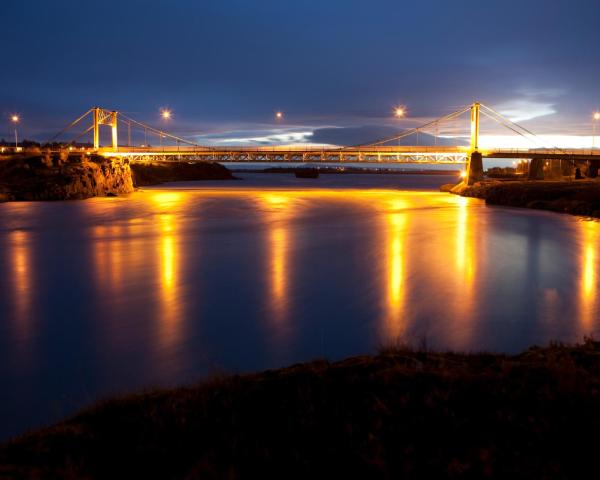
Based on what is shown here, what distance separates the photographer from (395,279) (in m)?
16.5

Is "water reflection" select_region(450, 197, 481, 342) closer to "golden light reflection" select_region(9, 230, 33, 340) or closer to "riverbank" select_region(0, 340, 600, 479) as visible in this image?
"riverbank" select_region(0, 340, 600, 479)

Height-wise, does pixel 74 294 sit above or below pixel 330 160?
below

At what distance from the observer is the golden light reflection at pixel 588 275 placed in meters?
11.6

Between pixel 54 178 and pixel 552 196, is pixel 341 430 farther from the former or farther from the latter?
pixel 54 178

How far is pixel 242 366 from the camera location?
8.61 m

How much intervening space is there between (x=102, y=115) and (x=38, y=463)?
3584 inches

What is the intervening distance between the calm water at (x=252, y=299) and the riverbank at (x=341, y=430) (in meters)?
1.97

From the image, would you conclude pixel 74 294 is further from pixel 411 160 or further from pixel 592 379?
pixel 411 160

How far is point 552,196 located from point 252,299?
35.0 metres

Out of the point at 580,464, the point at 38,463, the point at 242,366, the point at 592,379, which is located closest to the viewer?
the point at 580,464

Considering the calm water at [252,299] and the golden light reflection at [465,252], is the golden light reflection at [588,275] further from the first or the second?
the golden light reflection at [465,252]

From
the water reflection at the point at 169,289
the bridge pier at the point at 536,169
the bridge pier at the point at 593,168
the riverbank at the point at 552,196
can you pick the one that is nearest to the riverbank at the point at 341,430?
the water reflection at the point at 169,289

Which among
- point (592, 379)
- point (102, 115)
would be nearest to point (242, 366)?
point (592, 379)

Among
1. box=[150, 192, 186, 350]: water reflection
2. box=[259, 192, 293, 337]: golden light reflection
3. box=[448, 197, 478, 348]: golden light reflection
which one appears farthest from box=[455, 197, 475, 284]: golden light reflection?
box=[150, 192, 186, 350]: water reflection
